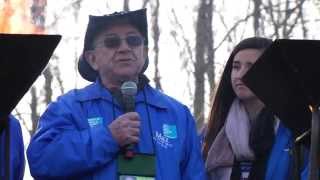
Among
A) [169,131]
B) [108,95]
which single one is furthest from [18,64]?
[169,131]

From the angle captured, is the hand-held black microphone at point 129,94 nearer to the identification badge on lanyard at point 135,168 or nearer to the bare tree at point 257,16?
the identification badge on lanyard at point 135,168

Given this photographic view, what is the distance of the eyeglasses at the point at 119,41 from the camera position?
5562mm

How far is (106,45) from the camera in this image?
5.59 m

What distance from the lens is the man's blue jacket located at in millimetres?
5145

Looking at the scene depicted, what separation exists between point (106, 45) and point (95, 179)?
0.96 metres

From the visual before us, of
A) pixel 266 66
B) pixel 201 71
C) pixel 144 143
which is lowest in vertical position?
pixel 201 71

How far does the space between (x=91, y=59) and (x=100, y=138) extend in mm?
773

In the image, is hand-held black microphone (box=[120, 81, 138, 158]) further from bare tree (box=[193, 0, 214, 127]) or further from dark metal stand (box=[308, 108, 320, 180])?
bare tree (box=[193, 0, 214, 127])

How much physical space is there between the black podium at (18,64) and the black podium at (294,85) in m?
1.40

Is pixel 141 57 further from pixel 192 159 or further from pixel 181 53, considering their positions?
pixel 181 53

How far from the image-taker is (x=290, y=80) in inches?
196

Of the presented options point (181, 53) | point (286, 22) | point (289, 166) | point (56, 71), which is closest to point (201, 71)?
point (181, 53)

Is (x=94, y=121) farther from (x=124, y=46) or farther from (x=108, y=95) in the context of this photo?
(x=124, y=46)

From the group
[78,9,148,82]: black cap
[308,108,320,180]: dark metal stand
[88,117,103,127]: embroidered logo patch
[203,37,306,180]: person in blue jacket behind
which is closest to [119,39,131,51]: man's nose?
[78,9,148,82]: black cap
